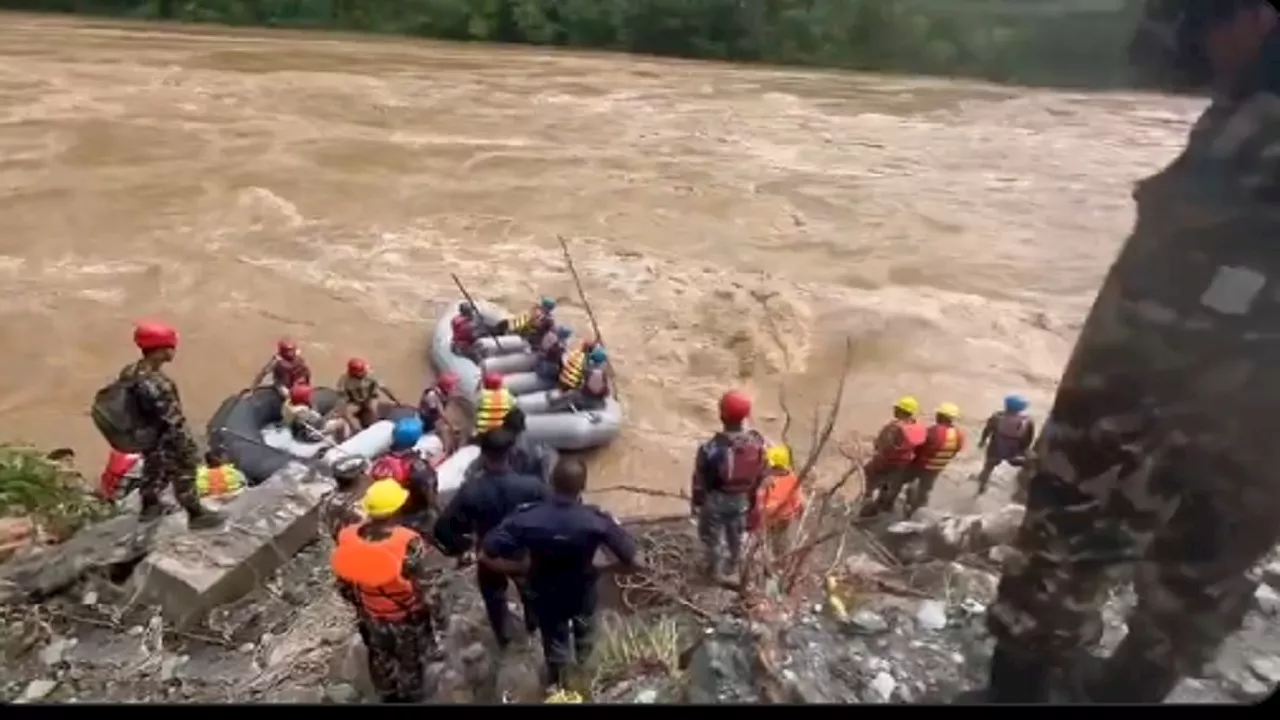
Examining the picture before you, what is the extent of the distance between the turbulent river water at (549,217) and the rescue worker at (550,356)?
2.10 feet

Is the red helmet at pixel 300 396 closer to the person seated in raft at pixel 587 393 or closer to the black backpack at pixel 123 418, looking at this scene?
the person seated in raft at pixel 587 393

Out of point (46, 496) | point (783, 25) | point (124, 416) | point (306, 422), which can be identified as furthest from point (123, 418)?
point (783, 25)

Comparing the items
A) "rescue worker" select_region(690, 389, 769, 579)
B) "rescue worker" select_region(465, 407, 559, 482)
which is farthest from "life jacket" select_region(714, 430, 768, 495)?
"rescue worker" select_region(465, 407, 559, 482)

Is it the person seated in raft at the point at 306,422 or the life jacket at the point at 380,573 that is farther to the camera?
the person seated in raft at the point at 306,422

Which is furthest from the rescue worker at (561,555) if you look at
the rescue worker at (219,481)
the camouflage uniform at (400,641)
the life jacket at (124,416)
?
the rescue worker at (219,481)

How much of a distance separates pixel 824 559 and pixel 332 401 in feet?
13.0

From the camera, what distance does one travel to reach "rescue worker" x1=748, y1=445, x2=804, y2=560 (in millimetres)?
3473

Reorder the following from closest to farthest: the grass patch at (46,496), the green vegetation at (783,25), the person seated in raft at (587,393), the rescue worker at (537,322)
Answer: the green vegetation at (783,25)
the grass patch at (46,496)
the person seated in raft at (587,393)
the rescue worker at (537,322)

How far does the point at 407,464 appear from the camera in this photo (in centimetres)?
413

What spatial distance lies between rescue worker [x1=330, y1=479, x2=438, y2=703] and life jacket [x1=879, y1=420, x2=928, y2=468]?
253 cm

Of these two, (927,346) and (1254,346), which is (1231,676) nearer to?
(1254,346)

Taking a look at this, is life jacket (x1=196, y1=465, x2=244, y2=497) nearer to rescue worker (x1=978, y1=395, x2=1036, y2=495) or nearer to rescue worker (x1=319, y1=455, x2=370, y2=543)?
rescue worker (x1=319, y1=455, x2=370, y2=543)

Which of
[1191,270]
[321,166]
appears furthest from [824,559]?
[321,166]

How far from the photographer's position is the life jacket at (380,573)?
303 centimetres
